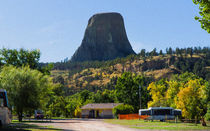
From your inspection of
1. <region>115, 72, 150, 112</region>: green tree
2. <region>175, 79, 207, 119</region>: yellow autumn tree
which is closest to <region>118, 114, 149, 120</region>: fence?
<region>175, 79, 207, 119</region>: yellow autumn tree

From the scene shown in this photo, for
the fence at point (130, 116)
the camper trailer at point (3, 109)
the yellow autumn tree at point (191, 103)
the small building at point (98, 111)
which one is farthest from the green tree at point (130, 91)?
the camper trailer at point (3, 109)

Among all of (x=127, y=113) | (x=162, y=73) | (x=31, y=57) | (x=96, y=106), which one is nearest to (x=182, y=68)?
(x=162, y=73)

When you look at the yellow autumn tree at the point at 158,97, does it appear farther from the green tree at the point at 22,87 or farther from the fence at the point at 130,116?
the green tree at the point at 22,87

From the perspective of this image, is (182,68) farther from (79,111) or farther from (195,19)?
(195,19)

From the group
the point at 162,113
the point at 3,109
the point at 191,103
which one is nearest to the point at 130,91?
the point at 162,113

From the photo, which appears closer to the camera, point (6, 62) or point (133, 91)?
point (6, 62)

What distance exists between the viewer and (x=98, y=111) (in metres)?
84.1

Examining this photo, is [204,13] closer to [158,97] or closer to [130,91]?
[158,97]

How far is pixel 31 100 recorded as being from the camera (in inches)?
1414

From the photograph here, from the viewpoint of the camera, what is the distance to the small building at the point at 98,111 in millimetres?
82231

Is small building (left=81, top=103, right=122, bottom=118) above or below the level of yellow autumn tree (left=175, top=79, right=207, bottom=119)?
below

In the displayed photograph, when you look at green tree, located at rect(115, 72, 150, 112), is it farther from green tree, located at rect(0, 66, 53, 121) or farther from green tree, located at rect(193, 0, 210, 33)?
green tree, located at rect(193, 0, 210, 33)

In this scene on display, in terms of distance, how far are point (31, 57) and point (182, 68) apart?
14410 cm

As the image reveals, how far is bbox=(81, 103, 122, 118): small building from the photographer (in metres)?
82.2
